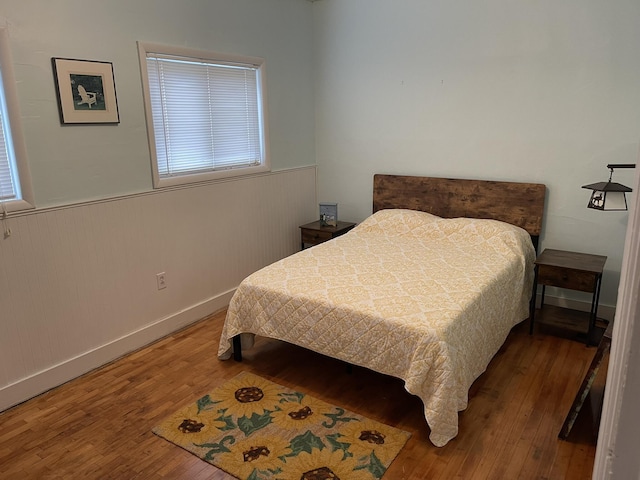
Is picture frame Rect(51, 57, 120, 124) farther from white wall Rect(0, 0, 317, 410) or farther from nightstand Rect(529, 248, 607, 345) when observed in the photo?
nightstand Rect(529, 248, 607, 345)

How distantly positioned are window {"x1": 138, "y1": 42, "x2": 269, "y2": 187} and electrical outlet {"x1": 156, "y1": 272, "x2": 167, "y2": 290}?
2.08ft

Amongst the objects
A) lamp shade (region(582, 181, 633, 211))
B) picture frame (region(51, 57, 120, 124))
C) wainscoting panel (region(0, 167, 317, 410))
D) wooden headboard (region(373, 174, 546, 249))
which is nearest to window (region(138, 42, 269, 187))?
wainscoting panel (region(0, 167, 317, 410))

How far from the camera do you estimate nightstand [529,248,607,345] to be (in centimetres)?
305

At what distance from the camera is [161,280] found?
10.9 feet

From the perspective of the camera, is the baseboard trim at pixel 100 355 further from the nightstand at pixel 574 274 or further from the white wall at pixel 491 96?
the nightstand at pixel 574 274

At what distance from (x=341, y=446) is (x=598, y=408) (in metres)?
1.30

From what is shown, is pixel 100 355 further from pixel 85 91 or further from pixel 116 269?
pixel 85 91

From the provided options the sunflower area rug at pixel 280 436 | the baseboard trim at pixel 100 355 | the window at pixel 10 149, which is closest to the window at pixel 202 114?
the window at pixel 10 149

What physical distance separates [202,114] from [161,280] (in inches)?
50.3

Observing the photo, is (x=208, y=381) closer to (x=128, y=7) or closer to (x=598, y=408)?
(x=598, y=408)

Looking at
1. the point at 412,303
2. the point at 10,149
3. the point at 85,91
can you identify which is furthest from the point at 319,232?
the point at 10,149

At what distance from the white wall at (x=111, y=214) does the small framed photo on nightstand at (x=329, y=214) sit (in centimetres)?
55

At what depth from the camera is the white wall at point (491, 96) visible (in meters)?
3.22

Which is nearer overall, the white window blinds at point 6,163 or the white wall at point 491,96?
the white window blinds at point 6,163
